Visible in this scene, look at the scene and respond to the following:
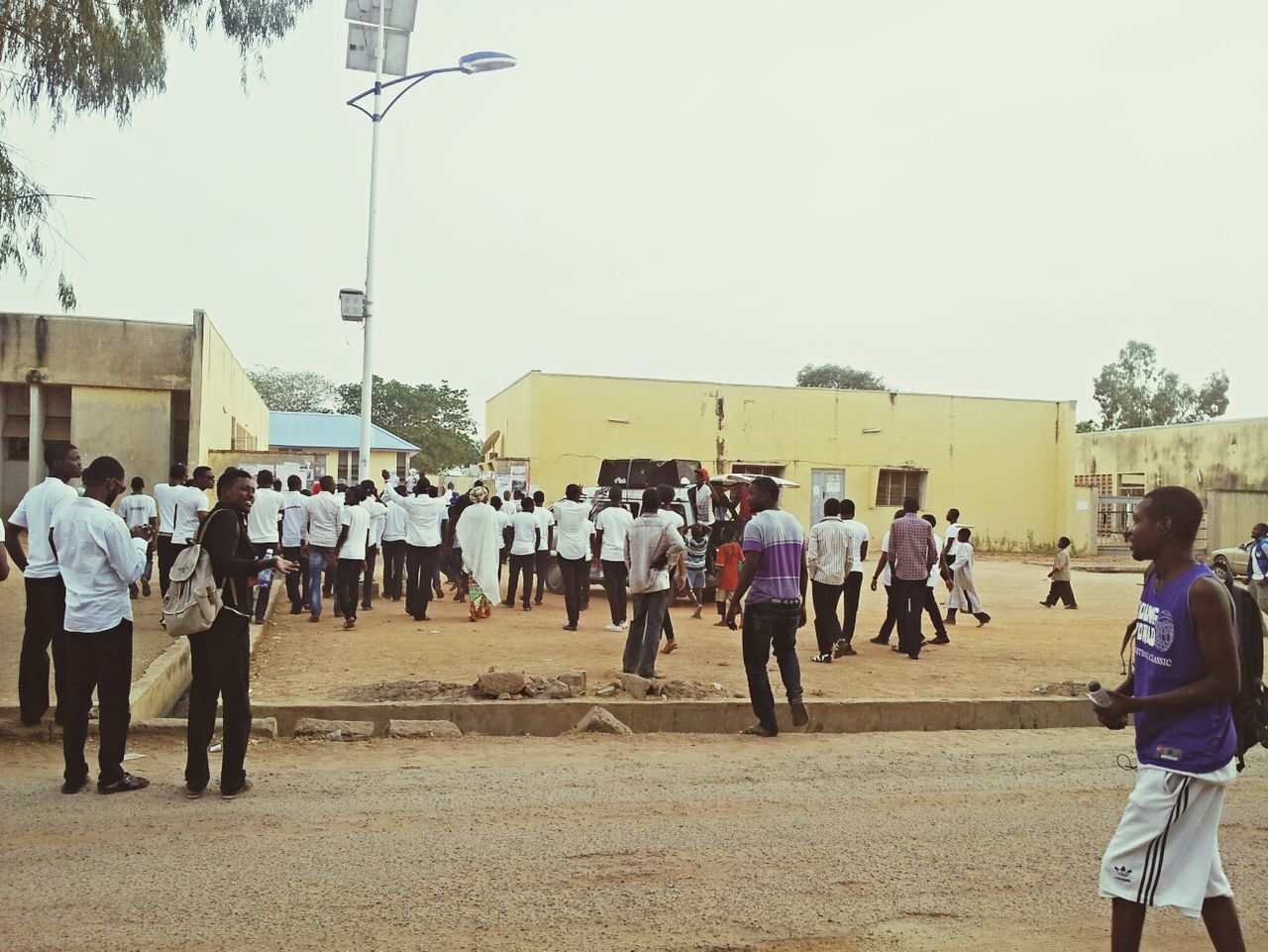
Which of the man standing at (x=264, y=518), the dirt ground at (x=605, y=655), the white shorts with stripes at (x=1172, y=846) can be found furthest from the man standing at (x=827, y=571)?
the white shorts with stripes at (x=1172, y=846)

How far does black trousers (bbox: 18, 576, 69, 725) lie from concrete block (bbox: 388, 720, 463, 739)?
2149mm

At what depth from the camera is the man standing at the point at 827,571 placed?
1175cm

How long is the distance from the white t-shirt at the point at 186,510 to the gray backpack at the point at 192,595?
7734 millimetres

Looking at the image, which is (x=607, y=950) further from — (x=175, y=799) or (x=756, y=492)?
(x=756, y=492)

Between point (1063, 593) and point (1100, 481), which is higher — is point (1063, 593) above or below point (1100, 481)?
below

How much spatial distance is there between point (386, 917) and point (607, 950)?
0.88m

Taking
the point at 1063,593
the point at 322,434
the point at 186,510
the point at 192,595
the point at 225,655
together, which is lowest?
the point at 1063,593

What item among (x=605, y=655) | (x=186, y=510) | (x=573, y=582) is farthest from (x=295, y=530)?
(x=605, y=655)

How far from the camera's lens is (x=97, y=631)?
238 inches

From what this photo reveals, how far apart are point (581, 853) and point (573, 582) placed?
9.16 metres

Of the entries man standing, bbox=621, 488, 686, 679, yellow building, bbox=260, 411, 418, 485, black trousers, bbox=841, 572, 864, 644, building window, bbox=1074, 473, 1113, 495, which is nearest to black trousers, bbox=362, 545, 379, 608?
man standing, bbox=621, 488, 686, 679

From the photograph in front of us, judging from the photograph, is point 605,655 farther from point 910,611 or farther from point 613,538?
point 910,611

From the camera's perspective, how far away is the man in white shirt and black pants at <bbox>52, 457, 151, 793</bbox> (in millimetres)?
6035

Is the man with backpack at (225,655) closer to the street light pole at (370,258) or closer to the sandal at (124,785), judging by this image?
the sandal at (124,785)
